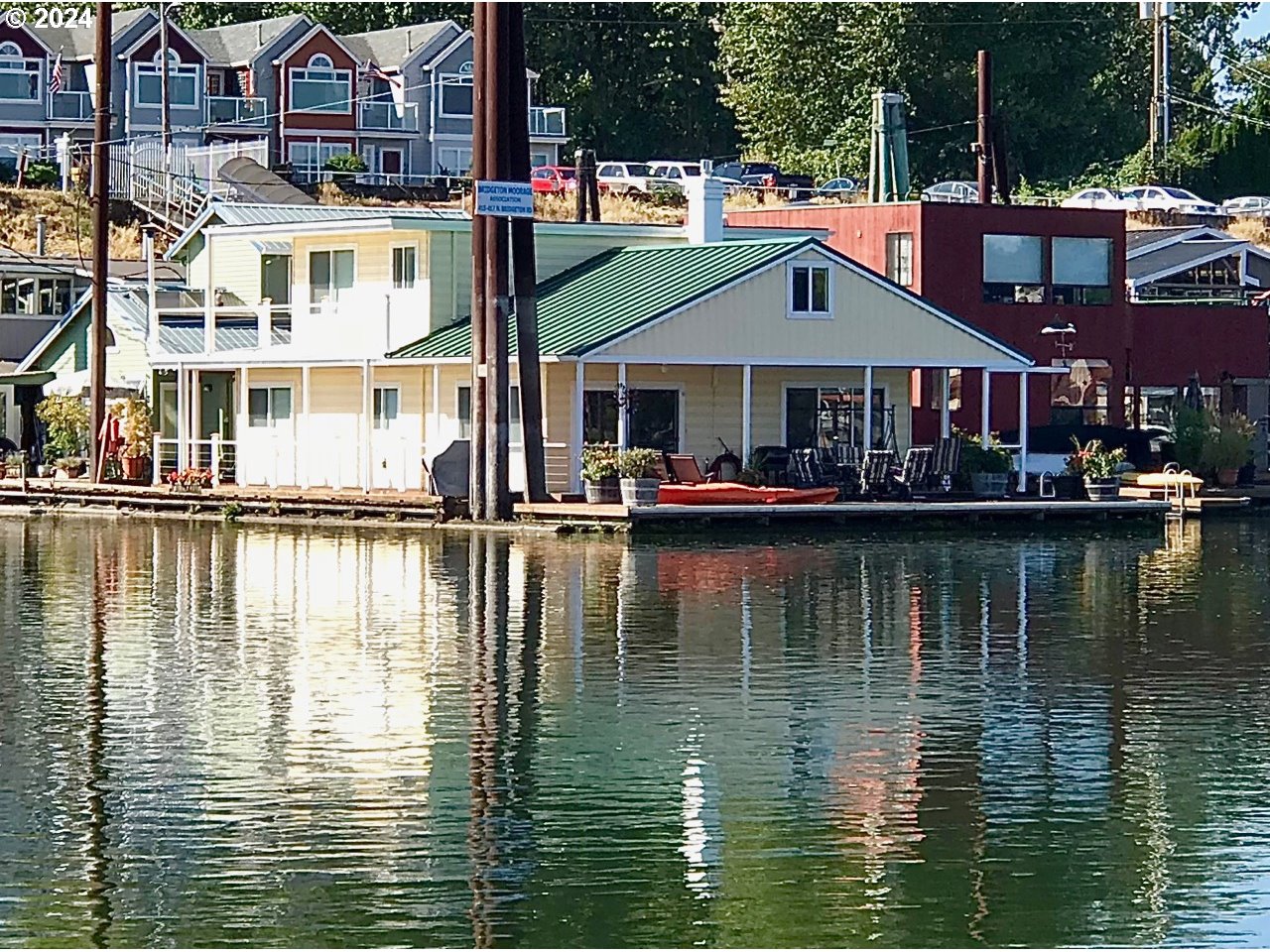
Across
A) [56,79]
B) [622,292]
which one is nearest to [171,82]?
[56,79]

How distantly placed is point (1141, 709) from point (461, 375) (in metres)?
27.8

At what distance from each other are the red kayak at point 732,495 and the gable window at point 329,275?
1067 cm

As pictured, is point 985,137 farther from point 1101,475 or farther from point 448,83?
point 448,83

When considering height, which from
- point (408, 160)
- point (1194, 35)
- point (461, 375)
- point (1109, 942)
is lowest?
point (1109, 942)

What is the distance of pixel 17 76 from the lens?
9888 cm

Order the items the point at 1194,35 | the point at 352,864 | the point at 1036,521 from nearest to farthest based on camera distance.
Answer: the point at 352,864, the point at 1036,521, the point at 1194,35

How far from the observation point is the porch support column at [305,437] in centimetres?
5072

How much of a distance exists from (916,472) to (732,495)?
502 centimetres

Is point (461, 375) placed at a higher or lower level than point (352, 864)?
higher

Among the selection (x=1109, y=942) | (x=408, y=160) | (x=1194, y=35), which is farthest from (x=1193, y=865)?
(x=1194, y=35)

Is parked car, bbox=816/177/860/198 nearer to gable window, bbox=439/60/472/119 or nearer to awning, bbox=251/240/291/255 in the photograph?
gable window, bbox=439/60/472/119

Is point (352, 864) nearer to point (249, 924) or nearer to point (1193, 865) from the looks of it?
point (249, 924)

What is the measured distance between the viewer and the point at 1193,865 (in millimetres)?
16672

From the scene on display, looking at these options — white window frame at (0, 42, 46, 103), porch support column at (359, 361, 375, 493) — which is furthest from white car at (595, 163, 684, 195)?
porch support column at (359, 361, 375, 493)
